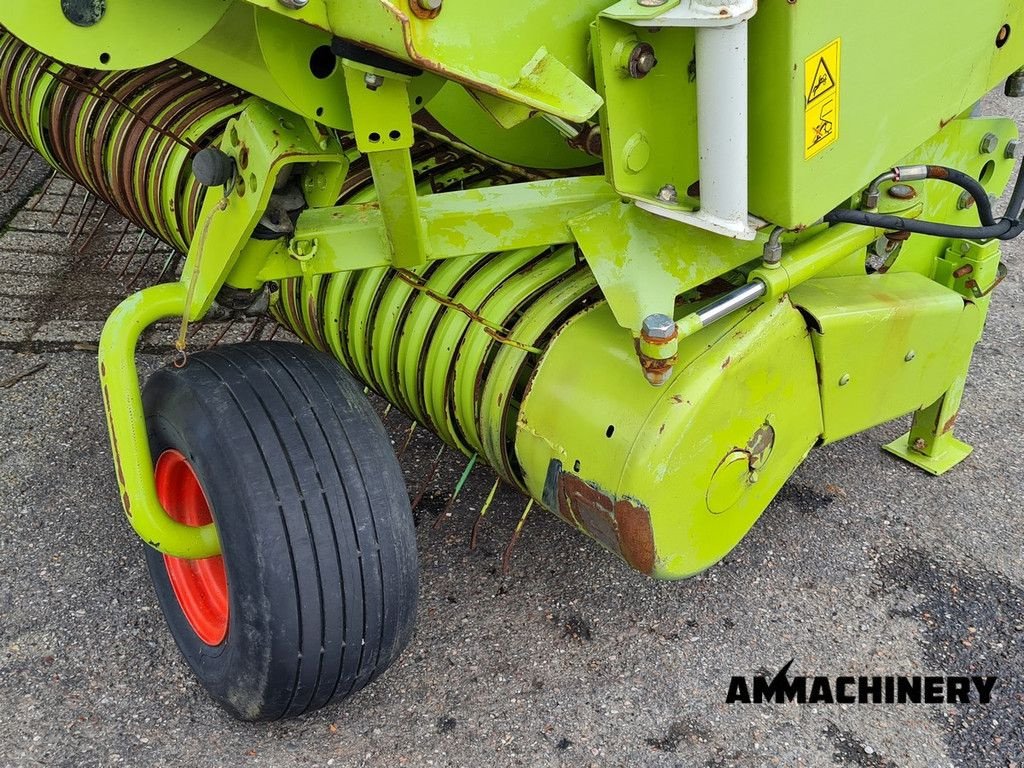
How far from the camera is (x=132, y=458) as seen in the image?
169cm

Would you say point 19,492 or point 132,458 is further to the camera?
point 19,492

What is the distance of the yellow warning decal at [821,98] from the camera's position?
4.76 ft

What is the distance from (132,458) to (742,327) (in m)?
1.15

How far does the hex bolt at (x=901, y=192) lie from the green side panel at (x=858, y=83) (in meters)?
0.11

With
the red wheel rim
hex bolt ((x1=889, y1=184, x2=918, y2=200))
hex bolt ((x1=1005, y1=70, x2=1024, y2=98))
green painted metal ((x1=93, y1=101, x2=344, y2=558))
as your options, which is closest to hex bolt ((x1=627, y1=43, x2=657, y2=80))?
green painted metal ((x1=93, y1=101, x2=344, y2=558))

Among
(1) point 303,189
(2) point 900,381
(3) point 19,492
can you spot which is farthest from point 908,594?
(3) point 19,492

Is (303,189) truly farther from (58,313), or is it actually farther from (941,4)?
(58,313)

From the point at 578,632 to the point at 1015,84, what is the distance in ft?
5.19

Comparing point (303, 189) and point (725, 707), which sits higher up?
point (303, 189)

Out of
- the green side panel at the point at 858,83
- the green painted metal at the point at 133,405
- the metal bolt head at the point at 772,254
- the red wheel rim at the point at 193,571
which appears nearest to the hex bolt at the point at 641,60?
the green side panel at the point at 858,83

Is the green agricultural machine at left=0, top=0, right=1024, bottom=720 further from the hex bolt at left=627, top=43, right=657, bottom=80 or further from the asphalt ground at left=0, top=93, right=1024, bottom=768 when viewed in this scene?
the asphalt ground at left=0, top=93, right=1024, bottom=768

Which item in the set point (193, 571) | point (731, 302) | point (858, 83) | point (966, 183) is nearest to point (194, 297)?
point (193, 571)

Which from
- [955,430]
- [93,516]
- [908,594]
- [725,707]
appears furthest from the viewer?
[955,430]

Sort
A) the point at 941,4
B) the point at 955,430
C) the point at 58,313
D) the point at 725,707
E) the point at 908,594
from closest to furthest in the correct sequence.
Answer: the point at 941,4, the point at 725,707, the point at 908,594, the point at 955,430, the point at 58,313
